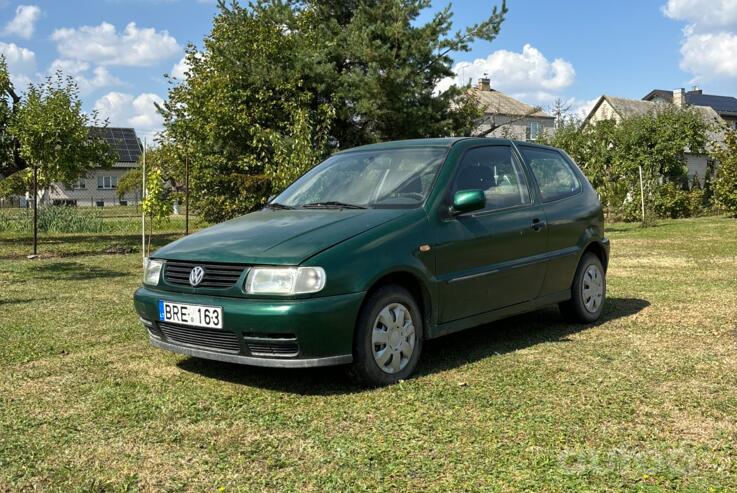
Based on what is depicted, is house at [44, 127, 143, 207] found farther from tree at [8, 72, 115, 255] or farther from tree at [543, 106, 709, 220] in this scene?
tree at [8, 72, 115, 255]

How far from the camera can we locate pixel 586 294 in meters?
6.59

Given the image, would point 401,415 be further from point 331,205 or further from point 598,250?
point 598,250

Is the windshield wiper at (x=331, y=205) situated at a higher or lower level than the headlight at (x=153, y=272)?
higher

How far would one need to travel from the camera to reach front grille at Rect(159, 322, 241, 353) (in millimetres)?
4301

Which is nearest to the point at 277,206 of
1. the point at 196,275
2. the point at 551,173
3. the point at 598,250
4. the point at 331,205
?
the point at 331,205

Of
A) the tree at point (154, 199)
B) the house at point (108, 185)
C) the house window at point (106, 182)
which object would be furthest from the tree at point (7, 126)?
the house window at point (106, 182)

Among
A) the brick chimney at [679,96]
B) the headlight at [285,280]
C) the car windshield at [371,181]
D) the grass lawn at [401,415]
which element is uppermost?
the brick chimney at [679,96]

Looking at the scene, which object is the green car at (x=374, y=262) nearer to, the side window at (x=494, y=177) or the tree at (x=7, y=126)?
the side window at (x=494, y=177)

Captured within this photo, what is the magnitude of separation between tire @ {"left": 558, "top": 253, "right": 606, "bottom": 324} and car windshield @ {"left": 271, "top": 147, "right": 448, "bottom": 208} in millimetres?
2080

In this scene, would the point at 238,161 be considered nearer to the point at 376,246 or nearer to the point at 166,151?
the point at 166,151

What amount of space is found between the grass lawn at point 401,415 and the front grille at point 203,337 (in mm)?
308

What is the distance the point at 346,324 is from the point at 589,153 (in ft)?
85.9

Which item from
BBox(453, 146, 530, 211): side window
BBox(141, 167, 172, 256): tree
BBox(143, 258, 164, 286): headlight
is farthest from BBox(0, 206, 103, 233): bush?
BBox(453, 146, 530, 211): side window

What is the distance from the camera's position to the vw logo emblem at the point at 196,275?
14.5ft
